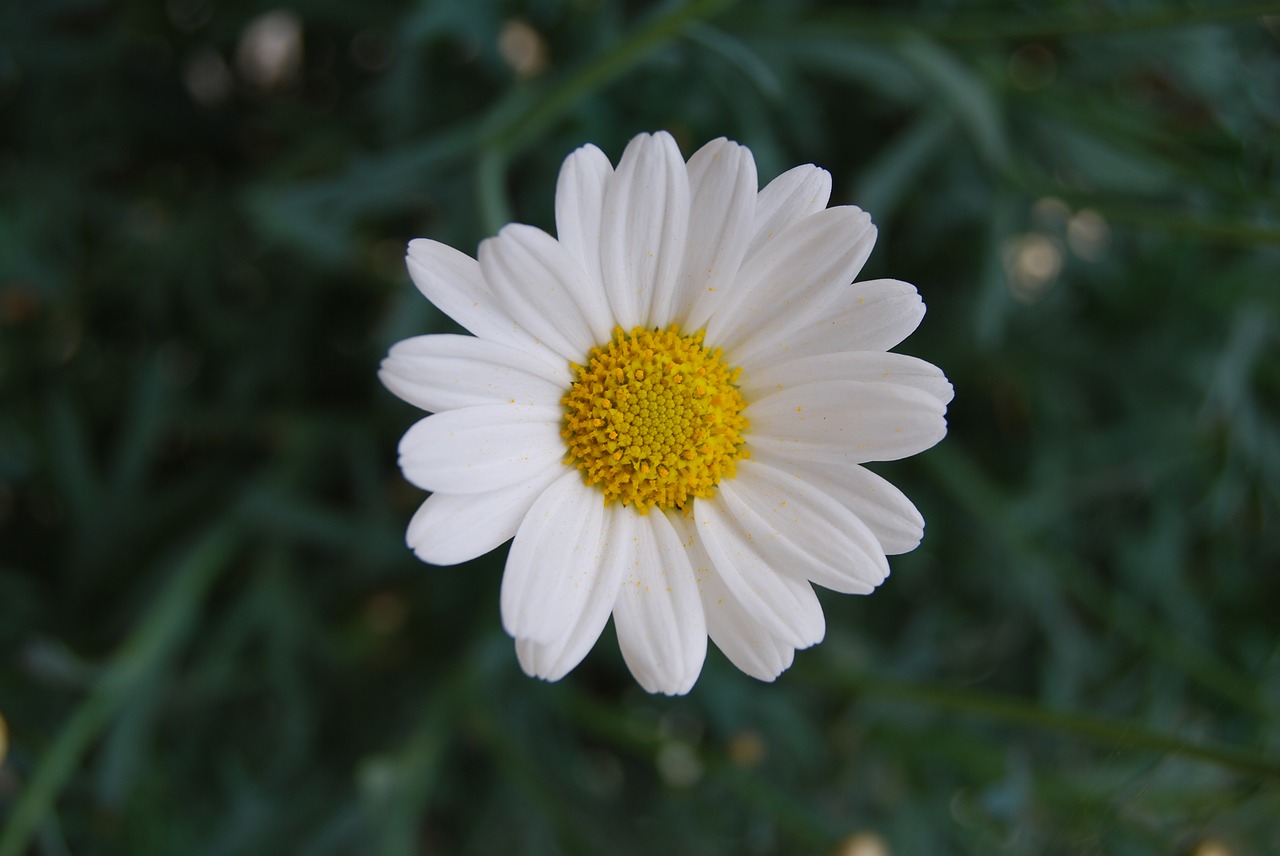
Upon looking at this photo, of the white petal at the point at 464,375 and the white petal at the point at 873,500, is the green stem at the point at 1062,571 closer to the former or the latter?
the white petal at the point at 873,500

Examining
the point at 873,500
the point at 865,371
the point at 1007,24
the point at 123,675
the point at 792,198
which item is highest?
the point at 1007,24

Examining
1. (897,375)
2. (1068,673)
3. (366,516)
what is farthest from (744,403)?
(1068,673)

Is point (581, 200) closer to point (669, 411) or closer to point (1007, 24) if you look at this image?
point (669, 411)

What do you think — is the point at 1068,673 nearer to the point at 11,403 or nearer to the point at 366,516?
the point at 366,516

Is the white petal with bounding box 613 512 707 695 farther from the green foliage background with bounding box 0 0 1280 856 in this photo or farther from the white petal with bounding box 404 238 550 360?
the green foliage background with bounding box 0 0 1280 856

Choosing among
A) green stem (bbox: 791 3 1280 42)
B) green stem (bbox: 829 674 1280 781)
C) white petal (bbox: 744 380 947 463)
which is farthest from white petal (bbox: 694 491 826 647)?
green stem (bbox: 791 3 1280 42)

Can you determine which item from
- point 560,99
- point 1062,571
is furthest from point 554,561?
point 1062,571
